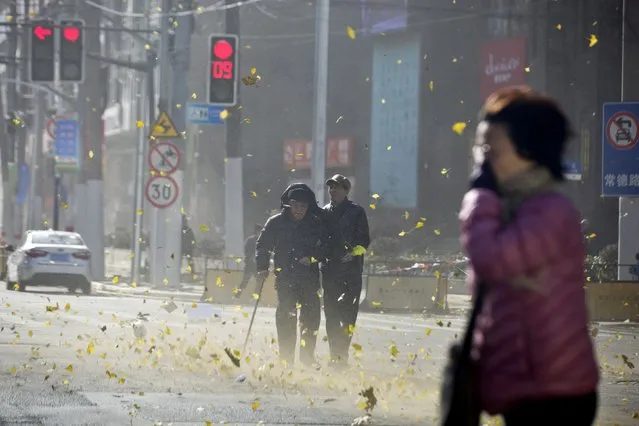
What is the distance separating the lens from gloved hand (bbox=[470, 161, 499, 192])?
16.6ft

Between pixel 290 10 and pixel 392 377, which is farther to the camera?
pixel 290 10

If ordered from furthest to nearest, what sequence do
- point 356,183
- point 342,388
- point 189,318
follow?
point 356,183, point 189,318, point 342,388

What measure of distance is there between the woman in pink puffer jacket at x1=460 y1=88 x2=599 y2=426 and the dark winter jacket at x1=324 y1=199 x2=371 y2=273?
9467mm

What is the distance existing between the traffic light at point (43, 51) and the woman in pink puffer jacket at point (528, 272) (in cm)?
2357

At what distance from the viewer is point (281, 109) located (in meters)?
61.0

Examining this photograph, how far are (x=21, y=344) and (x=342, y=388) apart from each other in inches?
217

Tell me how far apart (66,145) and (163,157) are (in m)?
18.7

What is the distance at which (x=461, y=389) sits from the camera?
16.0ft

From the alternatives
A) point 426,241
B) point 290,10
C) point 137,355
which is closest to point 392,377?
point 137,355

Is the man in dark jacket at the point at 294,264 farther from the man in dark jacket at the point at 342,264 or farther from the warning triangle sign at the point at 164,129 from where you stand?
the warning triangle sign at the point at 164,129

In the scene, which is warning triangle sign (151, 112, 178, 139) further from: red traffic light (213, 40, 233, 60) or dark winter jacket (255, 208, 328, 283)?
dark winter jacket (255, 208, 328, 283)

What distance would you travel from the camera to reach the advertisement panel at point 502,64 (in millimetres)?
45062

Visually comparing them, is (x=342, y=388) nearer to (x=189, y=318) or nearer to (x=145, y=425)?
(x=145, y=425)

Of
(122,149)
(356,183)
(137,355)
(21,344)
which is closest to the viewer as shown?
(137,355)
